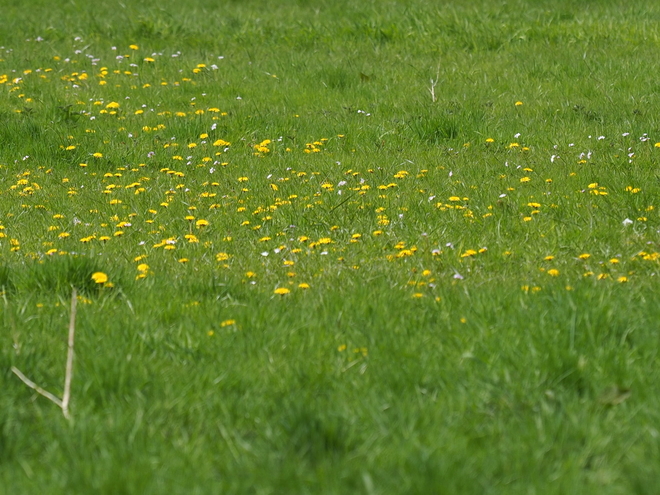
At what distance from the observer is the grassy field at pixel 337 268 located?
256 cm

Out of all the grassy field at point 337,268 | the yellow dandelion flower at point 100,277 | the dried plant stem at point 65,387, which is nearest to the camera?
the grassy field at point 337,268

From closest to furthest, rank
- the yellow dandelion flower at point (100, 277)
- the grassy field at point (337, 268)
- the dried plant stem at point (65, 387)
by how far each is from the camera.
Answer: the grassy field at point (337, 268) → the dried plant stem at point (65, 387) → the yellow dandelion flower at point (100, 277)

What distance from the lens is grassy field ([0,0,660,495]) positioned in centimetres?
256

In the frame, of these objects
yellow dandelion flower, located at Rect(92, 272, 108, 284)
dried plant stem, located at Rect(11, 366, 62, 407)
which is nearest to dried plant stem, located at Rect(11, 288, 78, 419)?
dried plant stem, located at Rect(11, 366, 62, 407)

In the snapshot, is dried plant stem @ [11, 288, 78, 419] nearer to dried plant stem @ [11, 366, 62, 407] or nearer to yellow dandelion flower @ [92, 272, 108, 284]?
dried plant stem @ [11, 366, 62, 407]

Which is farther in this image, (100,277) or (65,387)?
(100,277)

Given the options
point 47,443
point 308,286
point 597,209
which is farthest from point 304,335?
point 597,209

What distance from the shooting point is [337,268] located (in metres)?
4.54

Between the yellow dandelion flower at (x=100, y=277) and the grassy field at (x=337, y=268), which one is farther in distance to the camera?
the yellow dandelion flower at (x=100, y=277)

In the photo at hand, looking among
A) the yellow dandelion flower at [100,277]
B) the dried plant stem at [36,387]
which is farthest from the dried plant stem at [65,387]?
the yellow dandelion flower at [100,277]

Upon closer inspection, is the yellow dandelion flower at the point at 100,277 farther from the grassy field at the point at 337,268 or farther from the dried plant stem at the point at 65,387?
the dried plant stem at the point at 65,387

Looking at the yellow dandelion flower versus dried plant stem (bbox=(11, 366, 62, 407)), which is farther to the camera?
the yellow dandelion flower

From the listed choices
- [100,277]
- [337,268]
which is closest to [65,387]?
[100,277]

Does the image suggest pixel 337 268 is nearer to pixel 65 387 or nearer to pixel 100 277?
pixel 100 277
